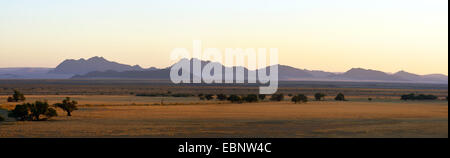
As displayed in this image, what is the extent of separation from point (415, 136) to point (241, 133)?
645cm

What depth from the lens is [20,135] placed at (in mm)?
23469

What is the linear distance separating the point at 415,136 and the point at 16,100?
42.8 metres

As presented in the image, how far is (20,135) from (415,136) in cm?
1445
